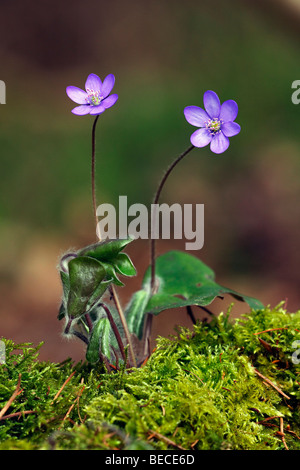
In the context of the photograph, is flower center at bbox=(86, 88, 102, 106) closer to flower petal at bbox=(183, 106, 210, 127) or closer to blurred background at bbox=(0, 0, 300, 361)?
flower petal at bbox=(183, 106, 210, 127)

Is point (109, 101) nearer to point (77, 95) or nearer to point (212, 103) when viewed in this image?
point (77, 95)

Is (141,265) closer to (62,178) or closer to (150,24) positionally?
(62,178)
